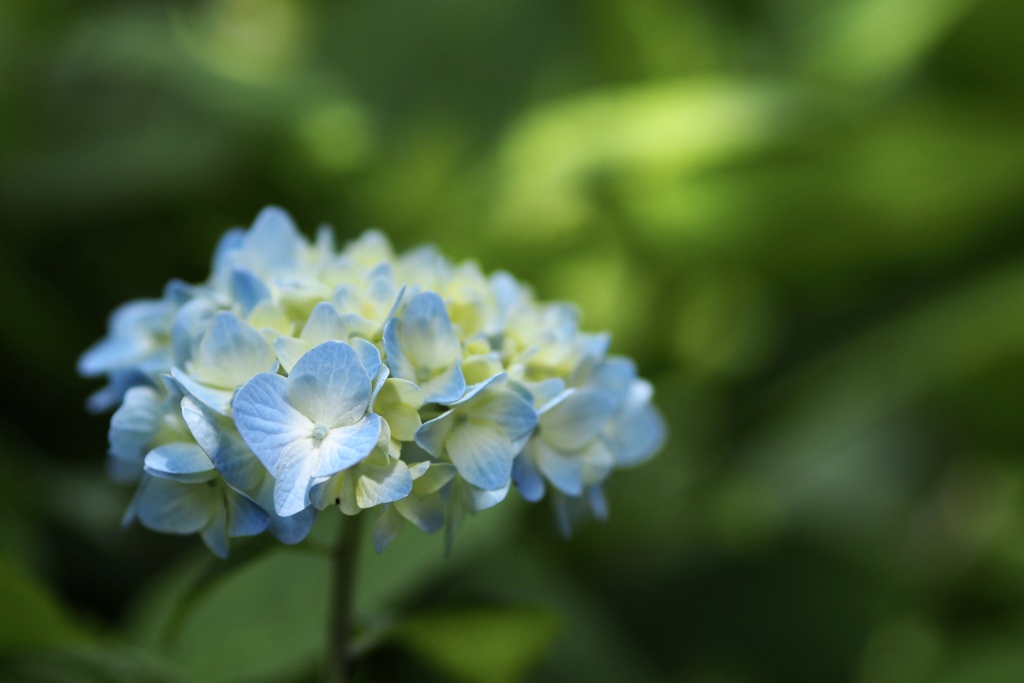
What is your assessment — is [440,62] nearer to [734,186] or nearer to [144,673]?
[734,186]

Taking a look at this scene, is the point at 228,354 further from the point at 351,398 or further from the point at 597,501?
the point at 597,501

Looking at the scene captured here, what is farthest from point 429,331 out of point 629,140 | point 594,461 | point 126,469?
point 629,140

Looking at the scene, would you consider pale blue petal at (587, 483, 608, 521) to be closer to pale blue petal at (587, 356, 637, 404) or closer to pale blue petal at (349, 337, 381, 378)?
pale blue petal at (587, 356, 637, 404)

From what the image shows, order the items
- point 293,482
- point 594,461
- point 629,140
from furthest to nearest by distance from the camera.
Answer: point 629,140
point 594,461
point 293,482

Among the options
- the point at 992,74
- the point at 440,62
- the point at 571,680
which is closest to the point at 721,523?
the point at 571,680

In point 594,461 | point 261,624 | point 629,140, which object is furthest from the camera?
point 629,140
